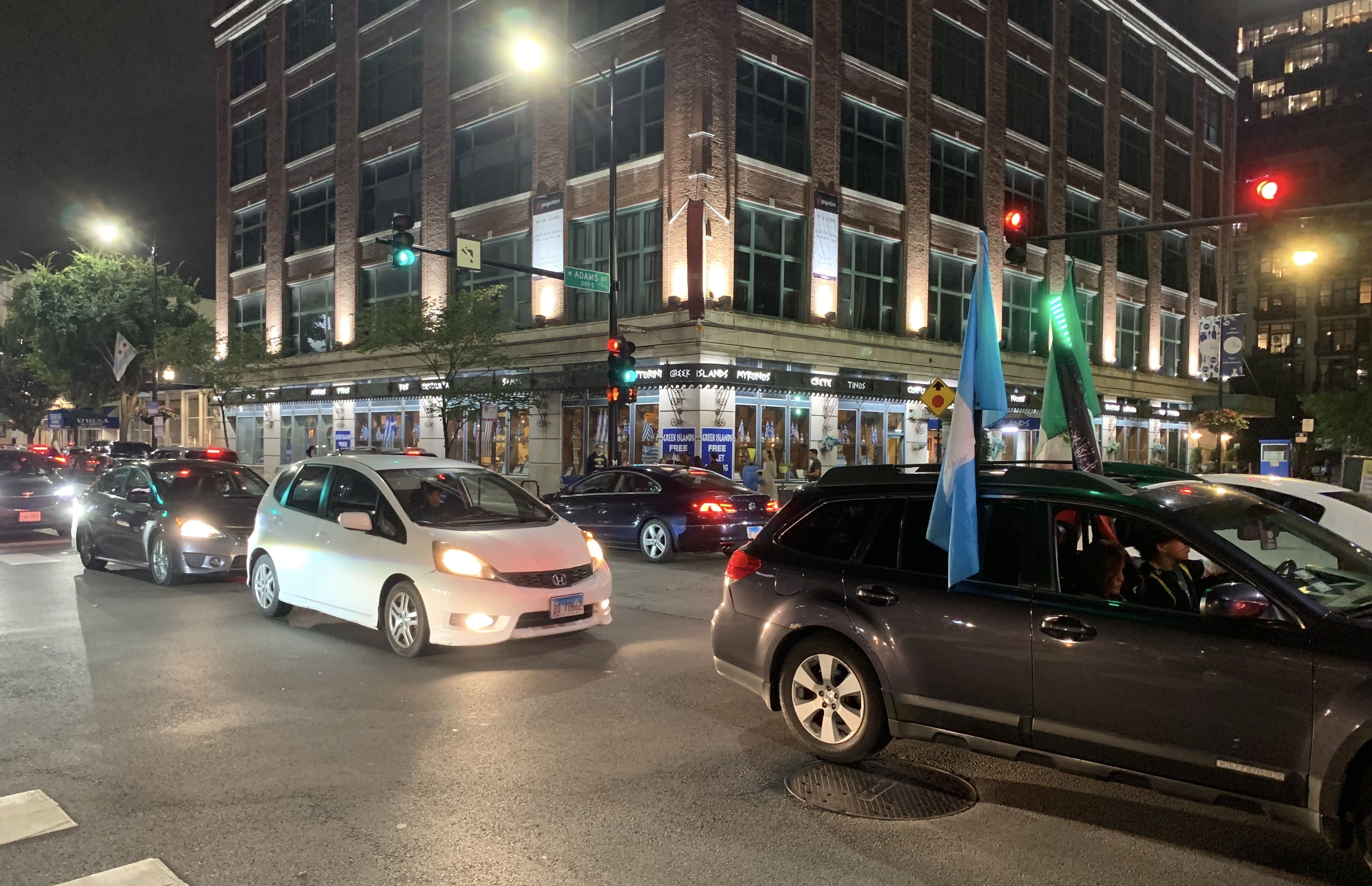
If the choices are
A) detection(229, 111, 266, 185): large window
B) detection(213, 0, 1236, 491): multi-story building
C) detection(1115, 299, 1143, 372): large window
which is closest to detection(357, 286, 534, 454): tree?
detection(213, 0, 1236, 491): multi-story building

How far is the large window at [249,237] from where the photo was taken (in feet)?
143

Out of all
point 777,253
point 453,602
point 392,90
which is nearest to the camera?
point 453,602

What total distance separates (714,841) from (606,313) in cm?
2468

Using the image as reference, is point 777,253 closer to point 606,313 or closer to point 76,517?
point 606,313

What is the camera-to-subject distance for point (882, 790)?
4996 mm

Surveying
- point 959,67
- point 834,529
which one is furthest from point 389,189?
point 834,529

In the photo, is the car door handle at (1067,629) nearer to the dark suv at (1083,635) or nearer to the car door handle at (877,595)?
the dark suv at (1083,635)

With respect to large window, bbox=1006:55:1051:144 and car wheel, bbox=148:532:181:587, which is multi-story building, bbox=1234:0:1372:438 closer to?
large window, bbox=1006:55:1051:144

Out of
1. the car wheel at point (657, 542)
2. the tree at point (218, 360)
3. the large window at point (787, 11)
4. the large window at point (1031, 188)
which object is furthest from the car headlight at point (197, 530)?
the large window at point (1031, 188)

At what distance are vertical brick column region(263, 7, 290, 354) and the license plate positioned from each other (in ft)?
121

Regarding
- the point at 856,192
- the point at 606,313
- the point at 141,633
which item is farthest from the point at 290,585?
the point at 856,192

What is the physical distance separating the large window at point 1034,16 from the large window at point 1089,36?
1.44 meters

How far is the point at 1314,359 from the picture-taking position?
268ft

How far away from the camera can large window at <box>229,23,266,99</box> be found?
43.2 m
